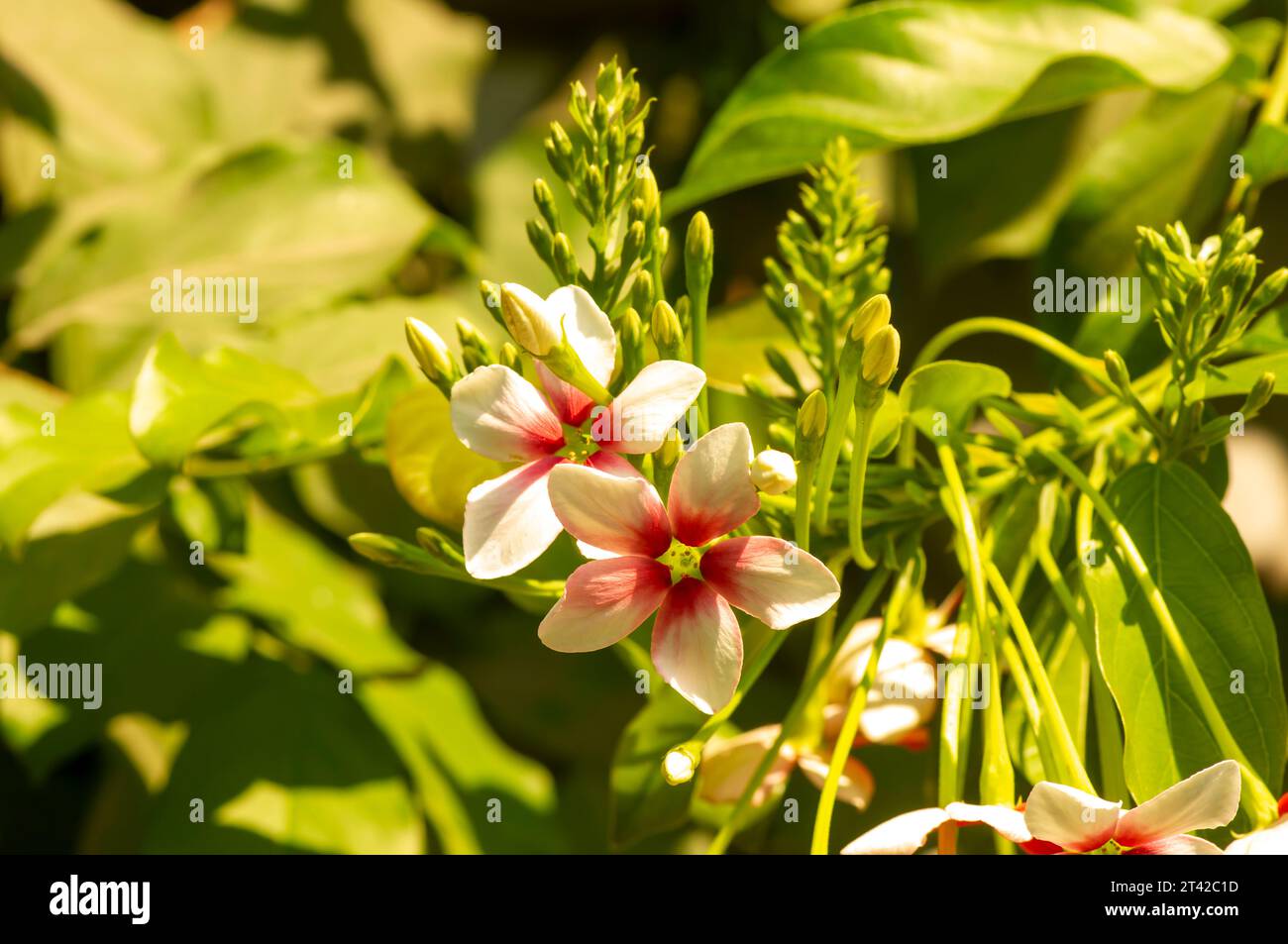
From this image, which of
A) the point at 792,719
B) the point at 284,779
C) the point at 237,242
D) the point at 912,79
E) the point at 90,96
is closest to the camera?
the point at 792,719

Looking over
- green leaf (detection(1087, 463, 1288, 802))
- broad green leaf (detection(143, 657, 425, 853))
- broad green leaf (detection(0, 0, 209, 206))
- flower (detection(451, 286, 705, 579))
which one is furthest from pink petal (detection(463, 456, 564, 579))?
broad green leaf (detection(0, 0, 209, 206))

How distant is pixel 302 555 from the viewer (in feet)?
2.92

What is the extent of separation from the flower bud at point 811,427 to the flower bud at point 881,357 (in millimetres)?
19

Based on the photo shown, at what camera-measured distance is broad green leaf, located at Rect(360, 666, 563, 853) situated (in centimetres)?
75

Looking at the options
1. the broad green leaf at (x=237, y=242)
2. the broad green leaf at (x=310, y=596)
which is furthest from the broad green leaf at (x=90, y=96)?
the broad green leaf at (x=310, y=596)

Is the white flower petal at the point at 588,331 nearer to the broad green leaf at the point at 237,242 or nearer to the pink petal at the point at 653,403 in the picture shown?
the pink petal at the point at 653,403

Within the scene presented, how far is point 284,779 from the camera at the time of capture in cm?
68

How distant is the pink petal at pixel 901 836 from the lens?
339mm

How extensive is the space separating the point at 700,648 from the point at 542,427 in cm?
8

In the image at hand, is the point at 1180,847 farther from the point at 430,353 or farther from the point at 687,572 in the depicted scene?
the point at 430,353

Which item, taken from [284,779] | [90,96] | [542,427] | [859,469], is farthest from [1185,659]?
[90,96]
